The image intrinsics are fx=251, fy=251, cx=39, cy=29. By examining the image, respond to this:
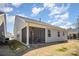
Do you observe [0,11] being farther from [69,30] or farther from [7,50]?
[69,30]

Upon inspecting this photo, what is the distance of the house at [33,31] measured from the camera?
8.06 metres

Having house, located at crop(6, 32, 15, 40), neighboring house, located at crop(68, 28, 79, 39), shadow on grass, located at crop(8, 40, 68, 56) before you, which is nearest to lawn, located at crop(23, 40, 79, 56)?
shadow on grass, located at crop(8, 40, 68, 56)

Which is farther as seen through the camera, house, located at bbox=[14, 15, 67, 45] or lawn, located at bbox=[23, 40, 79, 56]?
house, located at bbox=[14, 15, 67, 45]

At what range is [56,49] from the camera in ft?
26.5

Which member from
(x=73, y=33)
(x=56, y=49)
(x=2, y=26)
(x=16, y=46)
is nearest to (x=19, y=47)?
(x=16, y=46)

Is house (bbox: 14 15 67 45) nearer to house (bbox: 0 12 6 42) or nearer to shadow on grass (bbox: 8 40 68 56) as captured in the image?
shadow on grass (bbox: 8 40 68 56)

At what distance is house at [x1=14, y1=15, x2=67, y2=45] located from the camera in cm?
806

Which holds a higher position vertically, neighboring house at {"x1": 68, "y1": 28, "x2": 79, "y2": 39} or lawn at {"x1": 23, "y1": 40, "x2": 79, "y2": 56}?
neighboring house at {"x1": 68, "y1": 28, "x2": 79, "y2": 39}

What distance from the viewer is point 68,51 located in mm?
8008

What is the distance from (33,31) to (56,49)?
94cm

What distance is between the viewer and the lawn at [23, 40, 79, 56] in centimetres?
793

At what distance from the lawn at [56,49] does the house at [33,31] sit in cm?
19

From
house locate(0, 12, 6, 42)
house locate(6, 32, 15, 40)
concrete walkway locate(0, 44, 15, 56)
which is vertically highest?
house locate(0, 12, 6, 42)

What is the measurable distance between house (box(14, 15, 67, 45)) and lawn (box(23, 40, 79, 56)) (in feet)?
0.61
